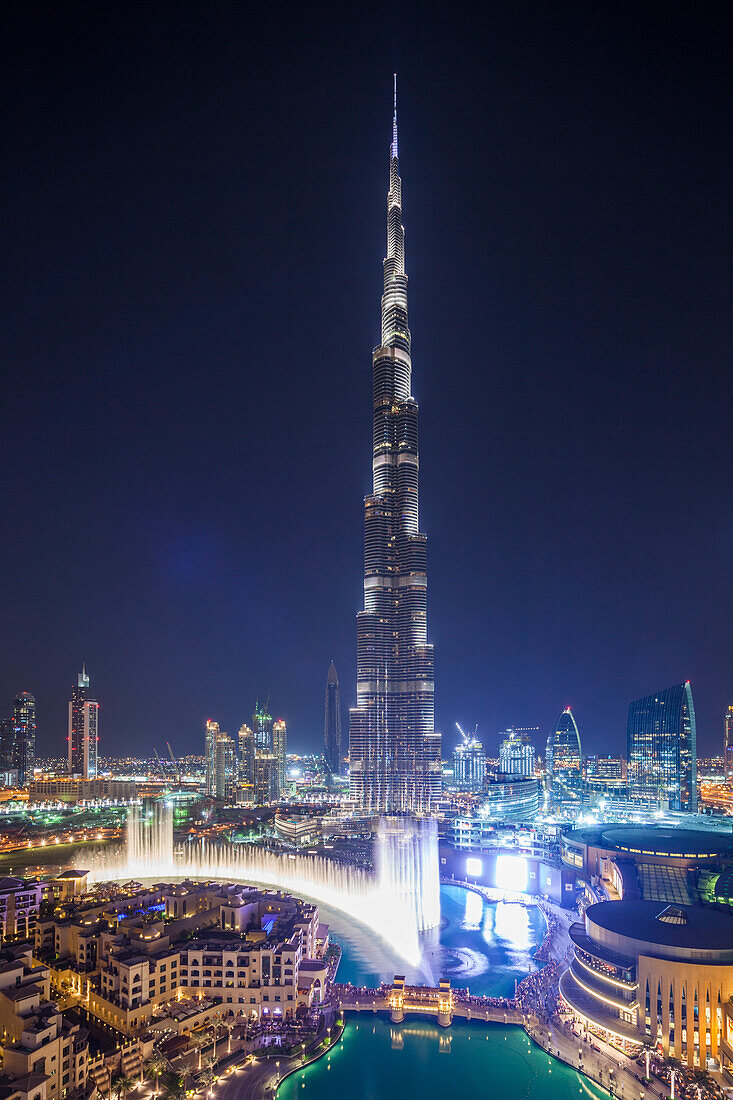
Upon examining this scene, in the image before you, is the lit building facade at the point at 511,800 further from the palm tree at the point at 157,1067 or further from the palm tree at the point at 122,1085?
the palm tree at the point at 122,1085

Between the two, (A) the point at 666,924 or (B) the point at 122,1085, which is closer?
(B) the point at 122,1085

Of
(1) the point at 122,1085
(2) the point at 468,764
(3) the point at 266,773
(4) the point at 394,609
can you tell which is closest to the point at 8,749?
(3) the point at 266,773

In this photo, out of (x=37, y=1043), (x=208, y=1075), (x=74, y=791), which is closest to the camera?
(x=37, y=1043)

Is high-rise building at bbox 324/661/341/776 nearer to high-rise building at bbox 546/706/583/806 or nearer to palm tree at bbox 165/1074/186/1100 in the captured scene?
high-rise building at bbox 546/706/583/806

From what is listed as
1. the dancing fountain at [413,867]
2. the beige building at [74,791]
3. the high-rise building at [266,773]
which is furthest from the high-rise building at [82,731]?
the dancing fountain at [413,867]

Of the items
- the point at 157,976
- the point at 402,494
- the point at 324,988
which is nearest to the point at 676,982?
the point at 324,988

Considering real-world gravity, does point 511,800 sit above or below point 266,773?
above

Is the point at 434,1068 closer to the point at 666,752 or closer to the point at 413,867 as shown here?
the point at 413,867
